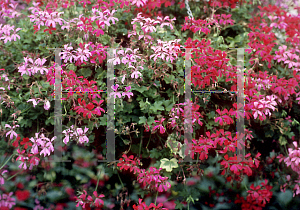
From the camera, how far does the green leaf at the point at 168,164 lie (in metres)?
1.94

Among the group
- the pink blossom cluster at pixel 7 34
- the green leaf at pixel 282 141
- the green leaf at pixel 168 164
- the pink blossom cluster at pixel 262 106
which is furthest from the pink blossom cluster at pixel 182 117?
the pink blossom cluster at pixel 7 34

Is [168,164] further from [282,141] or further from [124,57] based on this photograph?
[282,141]

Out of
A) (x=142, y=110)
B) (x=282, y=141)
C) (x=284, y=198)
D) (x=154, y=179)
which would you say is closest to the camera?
(x=154, y=179)

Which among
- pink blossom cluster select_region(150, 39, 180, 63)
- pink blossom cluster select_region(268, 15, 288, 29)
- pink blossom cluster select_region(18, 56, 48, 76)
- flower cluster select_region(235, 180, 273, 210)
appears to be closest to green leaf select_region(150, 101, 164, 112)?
pink blossom cluster select_region(150, 39, 180, 63)

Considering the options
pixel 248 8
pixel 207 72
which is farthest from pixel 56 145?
pixel 248 8

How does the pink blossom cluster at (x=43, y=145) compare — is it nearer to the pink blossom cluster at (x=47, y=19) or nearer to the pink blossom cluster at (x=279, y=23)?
the pink blossom cluster at (x=47, y=19)

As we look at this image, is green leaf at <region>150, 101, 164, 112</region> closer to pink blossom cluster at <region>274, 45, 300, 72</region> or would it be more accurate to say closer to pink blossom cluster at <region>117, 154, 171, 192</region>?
pink blossom cluster at <region>117, 154, 171, 192</region>

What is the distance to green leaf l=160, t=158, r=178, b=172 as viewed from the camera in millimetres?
1936

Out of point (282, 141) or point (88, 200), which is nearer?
point (88, 200)

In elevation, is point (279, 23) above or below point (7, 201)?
above

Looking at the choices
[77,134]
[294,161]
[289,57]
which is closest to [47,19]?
[77,134]

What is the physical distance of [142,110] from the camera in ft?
6.39

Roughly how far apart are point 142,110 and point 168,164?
412 mm

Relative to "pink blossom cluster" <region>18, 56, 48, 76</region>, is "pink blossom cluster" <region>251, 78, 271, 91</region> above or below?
below
